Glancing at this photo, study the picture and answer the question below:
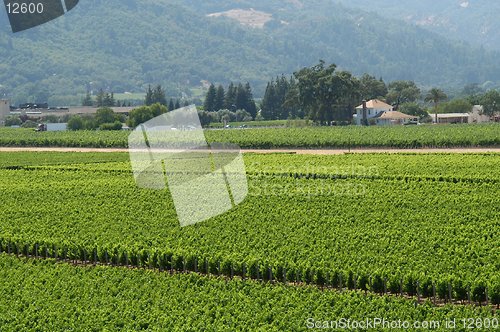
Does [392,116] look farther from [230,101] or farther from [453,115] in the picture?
[230,101]

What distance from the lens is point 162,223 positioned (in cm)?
3931

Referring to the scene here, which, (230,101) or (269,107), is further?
(230,101)

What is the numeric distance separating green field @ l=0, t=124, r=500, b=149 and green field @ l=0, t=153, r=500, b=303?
27.5 meters

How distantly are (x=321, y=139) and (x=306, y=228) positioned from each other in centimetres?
5566

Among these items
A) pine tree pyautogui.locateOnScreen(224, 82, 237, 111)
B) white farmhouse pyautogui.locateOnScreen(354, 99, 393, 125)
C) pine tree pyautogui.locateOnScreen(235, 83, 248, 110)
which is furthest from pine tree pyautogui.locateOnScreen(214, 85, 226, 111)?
white farmhouse pyautogui.locateOnScreen(354, 99, 393, 125)

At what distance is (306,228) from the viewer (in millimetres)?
36531

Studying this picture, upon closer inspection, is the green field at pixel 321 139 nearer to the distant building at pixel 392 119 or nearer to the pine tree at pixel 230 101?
the distant building at pixel 392 119

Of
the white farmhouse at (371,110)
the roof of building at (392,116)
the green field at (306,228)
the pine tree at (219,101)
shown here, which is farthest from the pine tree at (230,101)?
the green field at (306,228)

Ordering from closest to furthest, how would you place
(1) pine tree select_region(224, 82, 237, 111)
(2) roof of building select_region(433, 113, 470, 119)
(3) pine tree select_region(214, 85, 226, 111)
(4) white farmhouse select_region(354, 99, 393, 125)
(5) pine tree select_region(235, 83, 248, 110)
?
(4) white farmhouse select_region(354, 99, 393, 125) < (2) roof of building select_region(433, 113, 470, 119) < (5) pine tree select_region(235, 83, 248, 110) < (1) pine tree select_region(224, 82, 237, 111) < (3) pine tree select_region(214, 85, 226, 111)

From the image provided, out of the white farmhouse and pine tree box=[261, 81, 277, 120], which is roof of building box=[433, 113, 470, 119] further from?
pine tree box=[261, 81, 277, 120]

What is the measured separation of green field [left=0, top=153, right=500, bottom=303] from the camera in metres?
29.3

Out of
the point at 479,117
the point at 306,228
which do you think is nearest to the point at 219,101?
the point at 479,117

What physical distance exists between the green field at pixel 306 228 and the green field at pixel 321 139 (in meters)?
27.5

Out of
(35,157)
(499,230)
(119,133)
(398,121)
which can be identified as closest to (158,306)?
(499,230)
